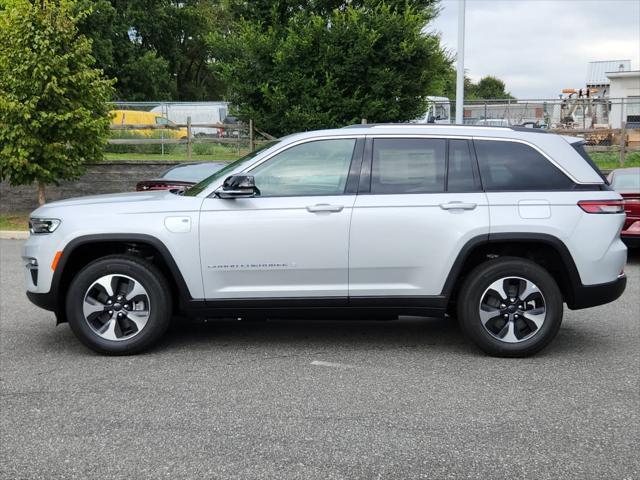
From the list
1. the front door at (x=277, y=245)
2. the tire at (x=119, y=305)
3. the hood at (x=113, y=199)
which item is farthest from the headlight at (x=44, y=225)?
the front door at (x=277, y=245)

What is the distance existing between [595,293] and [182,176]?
8.76 m

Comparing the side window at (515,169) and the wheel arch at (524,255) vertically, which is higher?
the side window at (515,169)

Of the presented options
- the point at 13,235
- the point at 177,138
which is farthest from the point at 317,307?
the point at 177,138

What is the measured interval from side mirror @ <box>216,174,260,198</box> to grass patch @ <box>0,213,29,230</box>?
39.1ft

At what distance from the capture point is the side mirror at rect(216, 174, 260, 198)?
518cm

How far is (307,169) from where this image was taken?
5.47 m

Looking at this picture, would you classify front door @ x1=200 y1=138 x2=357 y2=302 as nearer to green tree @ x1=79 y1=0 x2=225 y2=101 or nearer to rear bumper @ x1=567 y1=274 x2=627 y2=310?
rear bumper @ x1=567 y1=274 x2=627 y2=310

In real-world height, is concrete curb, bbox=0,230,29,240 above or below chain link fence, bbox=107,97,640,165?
below

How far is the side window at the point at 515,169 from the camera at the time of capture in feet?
17.7

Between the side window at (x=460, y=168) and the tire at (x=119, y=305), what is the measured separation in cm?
236

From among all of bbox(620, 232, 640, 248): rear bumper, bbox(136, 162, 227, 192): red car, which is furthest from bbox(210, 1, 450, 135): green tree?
bbox(620, 232, 640, 248): rear bumper

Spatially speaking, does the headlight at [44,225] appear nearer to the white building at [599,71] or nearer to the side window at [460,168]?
the side window at [460,168]

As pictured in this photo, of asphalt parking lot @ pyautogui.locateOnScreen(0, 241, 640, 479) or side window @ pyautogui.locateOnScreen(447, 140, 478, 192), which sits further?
side window @ pyautogui.locateOnScreen(447, 140, 478, 192)

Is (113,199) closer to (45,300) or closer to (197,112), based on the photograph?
(45,300)
